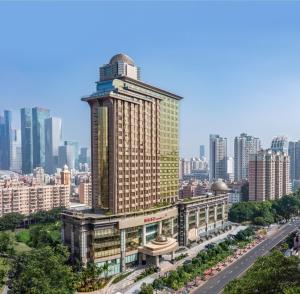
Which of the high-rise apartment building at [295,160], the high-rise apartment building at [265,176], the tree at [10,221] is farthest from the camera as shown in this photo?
the high-rise apartment building at [295,160]

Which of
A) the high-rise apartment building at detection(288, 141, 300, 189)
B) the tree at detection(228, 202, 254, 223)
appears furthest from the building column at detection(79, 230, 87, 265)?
the high-rise apartment building at detection(288, 141, 300, 189)

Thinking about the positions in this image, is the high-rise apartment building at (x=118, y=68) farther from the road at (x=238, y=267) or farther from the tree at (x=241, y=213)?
the tree at (x=241, y=213)

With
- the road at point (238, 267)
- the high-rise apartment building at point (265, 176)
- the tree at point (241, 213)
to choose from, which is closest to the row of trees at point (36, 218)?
the tree at point (241, 213)

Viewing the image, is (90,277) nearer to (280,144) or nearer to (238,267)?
(238,267)

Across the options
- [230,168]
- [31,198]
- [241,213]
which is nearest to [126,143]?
[241,213]

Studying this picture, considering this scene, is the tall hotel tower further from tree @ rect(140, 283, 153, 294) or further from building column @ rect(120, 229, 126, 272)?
tree @ rect(140, 283, 153, 294)

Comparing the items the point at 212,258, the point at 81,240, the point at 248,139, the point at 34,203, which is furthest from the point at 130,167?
the point at 248,139
